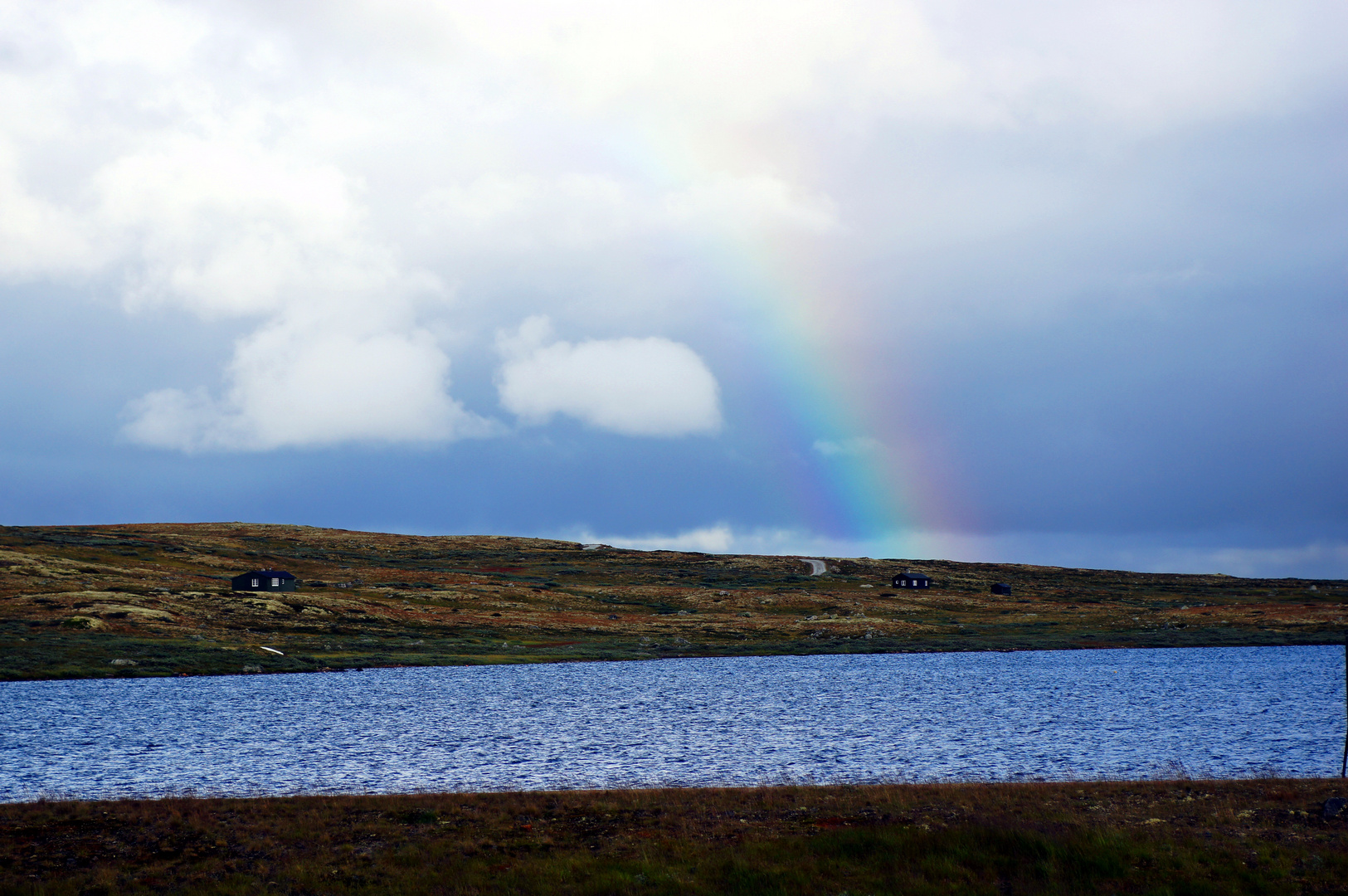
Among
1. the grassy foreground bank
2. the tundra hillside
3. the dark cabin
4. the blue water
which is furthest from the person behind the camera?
the dark cabin

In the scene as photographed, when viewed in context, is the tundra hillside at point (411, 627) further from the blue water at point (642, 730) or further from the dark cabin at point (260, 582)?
the blue water at point (642, 730)

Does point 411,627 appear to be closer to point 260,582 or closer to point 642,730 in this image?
point 260,582

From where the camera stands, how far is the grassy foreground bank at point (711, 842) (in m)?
22.1

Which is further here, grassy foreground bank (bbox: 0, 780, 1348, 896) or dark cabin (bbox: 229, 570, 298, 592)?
dark cabin (bbox: 229, 570, 298, 592)

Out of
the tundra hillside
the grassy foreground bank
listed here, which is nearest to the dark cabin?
the tundra hillside

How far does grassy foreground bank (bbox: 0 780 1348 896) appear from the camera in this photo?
72.5 feet

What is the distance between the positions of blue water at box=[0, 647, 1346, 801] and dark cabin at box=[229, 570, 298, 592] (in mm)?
76646

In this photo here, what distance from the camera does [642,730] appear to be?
59125mm

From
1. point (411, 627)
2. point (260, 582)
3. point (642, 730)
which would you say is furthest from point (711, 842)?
point (260, 582)

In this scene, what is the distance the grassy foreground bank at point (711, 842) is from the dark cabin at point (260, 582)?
15446 cm

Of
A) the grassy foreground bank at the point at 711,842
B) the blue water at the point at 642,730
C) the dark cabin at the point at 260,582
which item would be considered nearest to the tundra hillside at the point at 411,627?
the dark cabin at the point at 260,582

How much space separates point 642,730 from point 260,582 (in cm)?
13892

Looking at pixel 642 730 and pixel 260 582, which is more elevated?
pixel 642 730

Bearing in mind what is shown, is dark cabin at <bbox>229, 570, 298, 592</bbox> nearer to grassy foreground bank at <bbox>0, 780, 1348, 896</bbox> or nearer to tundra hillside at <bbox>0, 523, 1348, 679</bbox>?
tundra hillside at <bbox>0, 523, 1348, 679</bbox>
